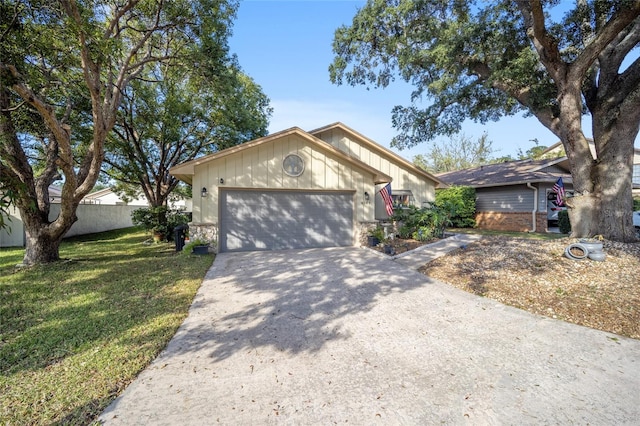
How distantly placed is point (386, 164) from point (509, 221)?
779cm

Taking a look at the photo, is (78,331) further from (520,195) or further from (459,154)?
(459,154)

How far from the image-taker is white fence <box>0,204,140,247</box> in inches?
431

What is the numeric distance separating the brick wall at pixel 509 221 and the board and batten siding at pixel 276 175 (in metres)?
9.21

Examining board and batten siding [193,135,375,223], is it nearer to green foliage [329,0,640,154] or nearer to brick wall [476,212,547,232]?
green foliage [329,0,640,154]

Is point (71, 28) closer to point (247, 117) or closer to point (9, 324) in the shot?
point (9, 324)

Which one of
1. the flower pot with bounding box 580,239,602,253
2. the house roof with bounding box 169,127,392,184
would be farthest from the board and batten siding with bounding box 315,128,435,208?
the flower pot with bounding box 580,239,602,253

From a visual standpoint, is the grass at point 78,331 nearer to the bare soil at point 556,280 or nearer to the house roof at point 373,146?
the bare soil at point 556,280

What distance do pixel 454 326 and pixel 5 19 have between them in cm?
1087

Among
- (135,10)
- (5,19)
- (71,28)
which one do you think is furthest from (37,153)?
(71,28)

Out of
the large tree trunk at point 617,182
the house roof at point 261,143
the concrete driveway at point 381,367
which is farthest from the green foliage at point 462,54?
the concrete driveway at point 381,367

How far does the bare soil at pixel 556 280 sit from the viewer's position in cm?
393

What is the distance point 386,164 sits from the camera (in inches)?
504

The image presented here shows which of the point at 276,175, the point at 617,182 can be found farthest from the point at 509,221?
the point at 276,175

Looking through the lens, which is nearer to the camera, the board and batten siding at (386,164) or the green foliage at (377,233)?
the green foliage at (377,233)
